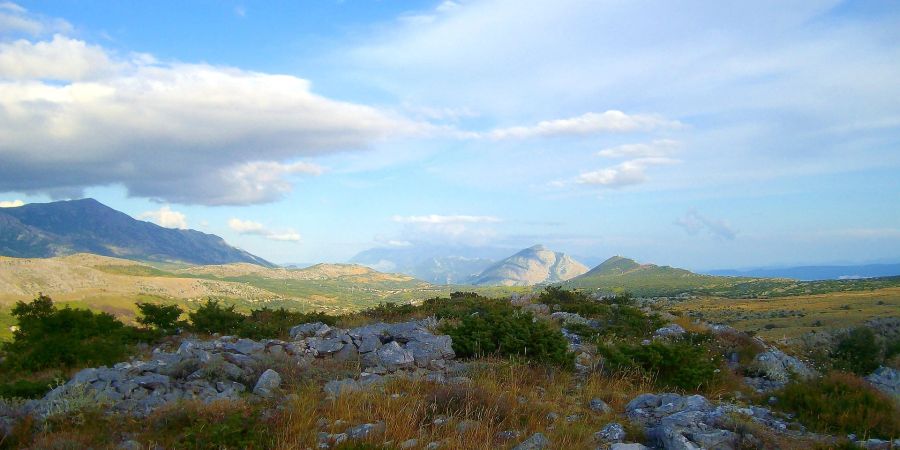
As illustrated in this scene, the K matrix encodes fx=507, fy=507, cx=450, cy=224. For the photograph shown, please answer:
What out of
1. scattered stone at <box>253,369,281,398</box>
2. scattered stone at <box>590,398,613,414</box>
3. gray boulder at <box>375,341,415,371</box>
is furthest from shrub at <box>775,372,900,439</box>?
scattered stone at <box>253,369,281,398</box>

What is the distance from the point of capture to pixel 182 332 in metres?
17.9

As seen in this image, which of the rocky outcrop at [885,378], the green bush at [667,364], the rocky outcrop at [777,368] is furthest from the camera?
the rocky outcrop at [885,378]

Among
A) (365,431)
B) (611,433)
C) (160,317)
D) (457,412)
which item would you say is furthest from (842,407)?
(160,317)

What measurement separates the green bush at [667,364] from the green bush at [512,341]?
1.14 meters

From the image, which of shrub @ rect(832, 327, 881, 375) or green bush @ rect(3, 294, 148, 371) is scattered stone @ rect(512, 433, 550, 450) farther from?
shrub @ rect(832, 327, 881, 375)

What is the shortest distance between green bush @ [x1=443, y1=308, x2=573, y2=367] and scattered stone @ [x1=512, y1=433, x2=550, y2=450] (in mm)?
4857

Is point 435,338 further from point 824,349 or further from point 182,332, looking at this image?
point 824,349

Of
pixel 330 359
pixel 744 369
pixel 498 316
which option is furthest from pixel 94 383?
pixel 744 369

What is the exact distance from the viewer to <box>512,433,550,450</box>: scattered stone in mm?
6387

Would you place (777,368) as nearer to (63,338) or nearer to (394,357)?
(394,357)

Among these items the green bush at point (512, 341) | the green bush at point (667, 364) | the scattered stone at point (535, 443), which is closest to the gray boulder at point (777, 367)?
the green bush at point (667, 364)

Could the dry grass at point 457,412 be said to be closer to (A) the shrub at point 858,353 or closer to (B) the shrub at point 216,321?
(B) the shrub at point 216,321

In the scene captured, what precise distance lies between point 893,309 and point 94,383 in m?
73.9

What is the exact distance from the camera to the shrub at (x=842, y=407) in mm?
8109
